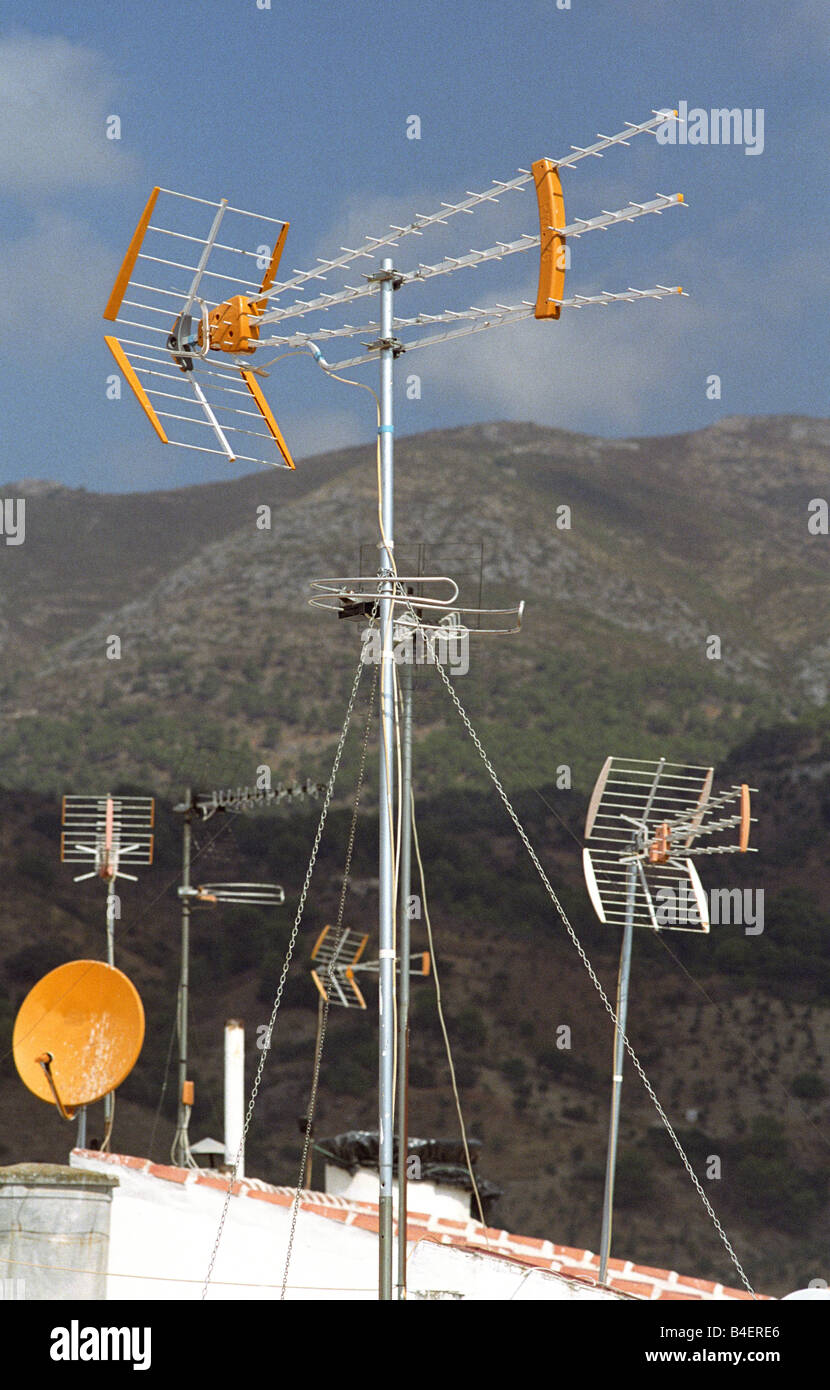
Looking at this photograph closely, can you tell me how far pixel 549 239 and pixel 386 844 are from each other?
11.4 ft

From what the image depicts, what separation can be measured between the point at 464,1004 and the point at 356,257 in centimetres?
5009

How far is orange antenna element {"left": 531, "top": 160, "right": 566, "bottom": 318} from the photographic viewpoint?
971cm

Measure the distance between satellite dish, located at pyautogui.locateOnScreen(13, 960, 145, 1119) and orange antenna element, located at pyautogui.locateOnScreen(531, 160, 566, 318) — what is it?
8.10 meters

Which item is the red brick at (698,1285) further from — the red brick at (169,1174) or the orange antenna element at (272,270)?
the orange antenna element at (272,270)

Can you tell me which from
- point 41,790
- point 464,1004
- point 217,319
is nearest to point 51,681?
point 41,790

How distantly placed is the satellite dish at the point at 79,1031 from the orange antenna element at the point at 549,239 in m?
8.10

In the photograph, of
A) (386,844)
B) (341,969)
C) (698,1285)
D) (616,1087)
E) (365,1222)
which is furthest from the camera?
(341,969)

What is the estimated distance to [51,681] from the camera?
7338 centimetres

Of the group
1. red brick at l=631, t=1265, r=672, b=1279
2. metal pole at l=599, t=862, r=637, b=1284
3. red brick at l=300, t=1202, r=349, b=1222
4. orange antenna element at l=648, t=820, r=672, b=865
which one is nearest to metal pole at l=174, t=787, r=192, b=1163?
red brick at l=300, t=1202, r=349, b=1222

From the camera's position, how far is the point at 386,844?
9.31 metres

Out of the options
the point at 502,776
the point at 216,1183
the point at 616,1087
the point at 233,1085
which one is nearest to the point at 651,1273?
the point at 616,1087

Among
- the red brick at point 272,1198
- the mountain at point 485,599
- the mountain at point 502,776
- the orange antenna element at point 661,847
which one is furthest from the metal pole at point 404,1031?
the mountain at point 485,599

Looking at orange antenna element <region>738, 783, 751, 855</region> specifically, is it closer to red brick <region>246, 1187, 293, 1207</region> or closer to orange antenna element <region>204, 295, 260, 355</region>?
red brick <region>246, 1187, 293, 1207</region>

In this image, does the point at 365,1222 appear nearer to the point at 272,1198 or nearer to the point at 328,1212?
the point at 328,1212
